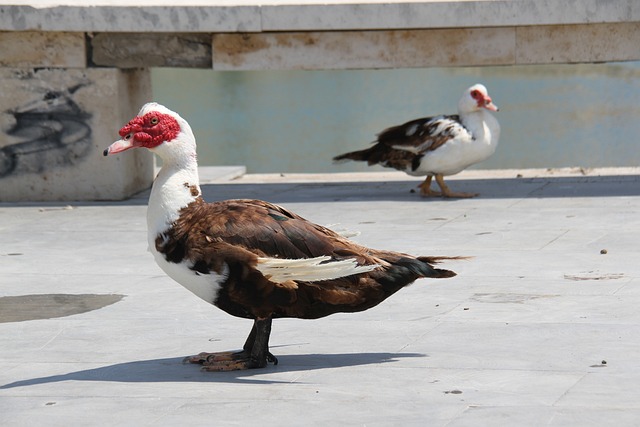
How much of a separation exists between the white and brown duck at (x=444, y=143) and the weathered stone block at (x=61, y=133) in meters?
2.72

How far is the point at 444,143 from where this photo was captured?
12.8 m

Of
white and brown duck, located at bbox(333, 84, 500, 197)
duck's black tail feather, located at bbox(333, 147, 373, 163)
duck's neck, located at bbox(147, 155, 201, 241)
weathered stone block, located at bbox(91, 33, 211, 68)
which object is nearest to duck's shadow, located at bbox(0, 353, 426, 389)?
duck's neck, located at bbox(147, 155, 201, 241)

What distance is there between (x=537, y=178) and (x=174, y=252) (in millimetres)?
8816

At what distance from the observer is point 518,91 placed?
29656 mm

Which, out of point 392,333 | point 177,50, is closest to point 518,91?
point 177,50

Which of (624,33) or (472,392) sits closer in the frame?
(472,392)

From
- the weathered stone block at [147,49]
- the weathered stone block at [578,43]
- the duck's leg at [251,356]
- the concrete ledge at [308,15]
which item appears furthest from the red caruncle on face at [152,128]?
the weathered stone block at [578,43]

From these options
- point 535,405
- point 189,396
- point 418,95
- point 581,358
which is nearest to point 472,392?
point 535,405

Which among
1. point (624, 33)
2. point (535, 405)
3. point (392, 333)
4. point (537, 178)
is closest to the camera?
point (535, 405)

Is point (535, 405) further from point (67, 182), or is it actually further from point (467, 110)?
point (67, 182)

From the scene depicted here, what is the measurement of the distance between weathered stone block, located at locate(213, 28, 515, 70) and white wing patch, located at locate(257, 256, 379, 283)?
699 cm

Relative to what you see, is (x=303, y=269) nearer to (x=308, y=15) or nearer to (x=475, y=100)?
(x=308, y=15)

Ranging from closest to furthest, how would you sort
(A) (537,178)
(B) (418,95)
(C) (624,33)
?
(C) (624,33) < (A) (537,178) < (B) (418,95)

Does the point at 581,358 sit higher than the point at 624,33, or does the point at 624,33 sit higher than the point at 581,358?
the point at 624,33
